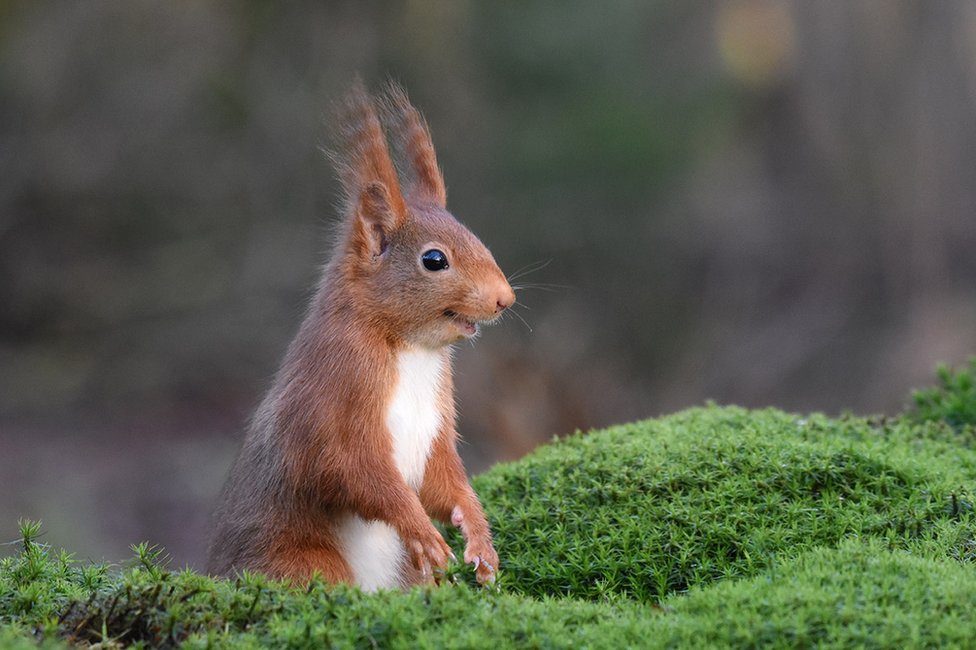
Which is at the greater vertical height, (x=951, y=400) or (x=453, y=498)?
(x=951, y=400)

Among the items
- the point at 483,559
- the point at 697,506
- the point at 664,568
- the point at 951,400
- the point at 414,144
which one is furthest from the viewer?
the point at 951,400

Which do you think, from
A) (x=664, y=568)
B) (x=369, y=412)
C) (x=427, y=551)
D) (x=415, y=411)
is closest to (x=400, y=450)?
(x=415, y=411)

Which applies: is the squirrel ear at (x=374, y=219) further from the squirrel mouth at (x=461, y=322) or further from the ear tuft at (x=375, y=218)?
the squirrel mouth at (x=461, y=322)

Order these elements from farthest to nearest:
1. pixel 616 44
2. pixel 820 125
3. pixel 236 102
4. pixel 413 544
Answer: pixel 820 125 < pixel 616 44 < pixel 236 102 < pixel 413 544

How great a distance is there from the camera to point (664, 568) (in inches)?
168

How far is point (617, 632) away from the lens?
339 centimetres

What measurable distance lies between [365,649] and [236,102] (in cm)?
1065

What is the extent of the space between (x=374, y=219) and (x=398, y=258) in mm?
198

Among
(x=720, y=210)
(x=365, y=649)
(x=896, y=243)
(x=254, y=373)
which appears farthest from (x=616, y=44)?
(x=365, y=649)

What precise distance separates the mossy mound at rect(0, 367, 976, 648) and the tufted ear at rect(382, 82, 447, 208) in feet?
4.25

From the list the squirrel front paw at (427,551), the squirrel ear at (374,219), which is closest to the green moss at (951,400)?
the squirrel front paw at (427,551)

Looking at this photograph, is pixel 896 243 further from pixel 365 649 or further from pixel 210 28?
pixel 365 649

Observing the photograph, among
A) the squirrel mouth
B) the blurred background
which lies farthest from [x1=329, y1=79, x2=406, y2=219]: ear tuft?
the blurred background

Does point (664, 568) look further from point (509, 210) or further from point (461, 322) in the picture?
point (509, 210)
